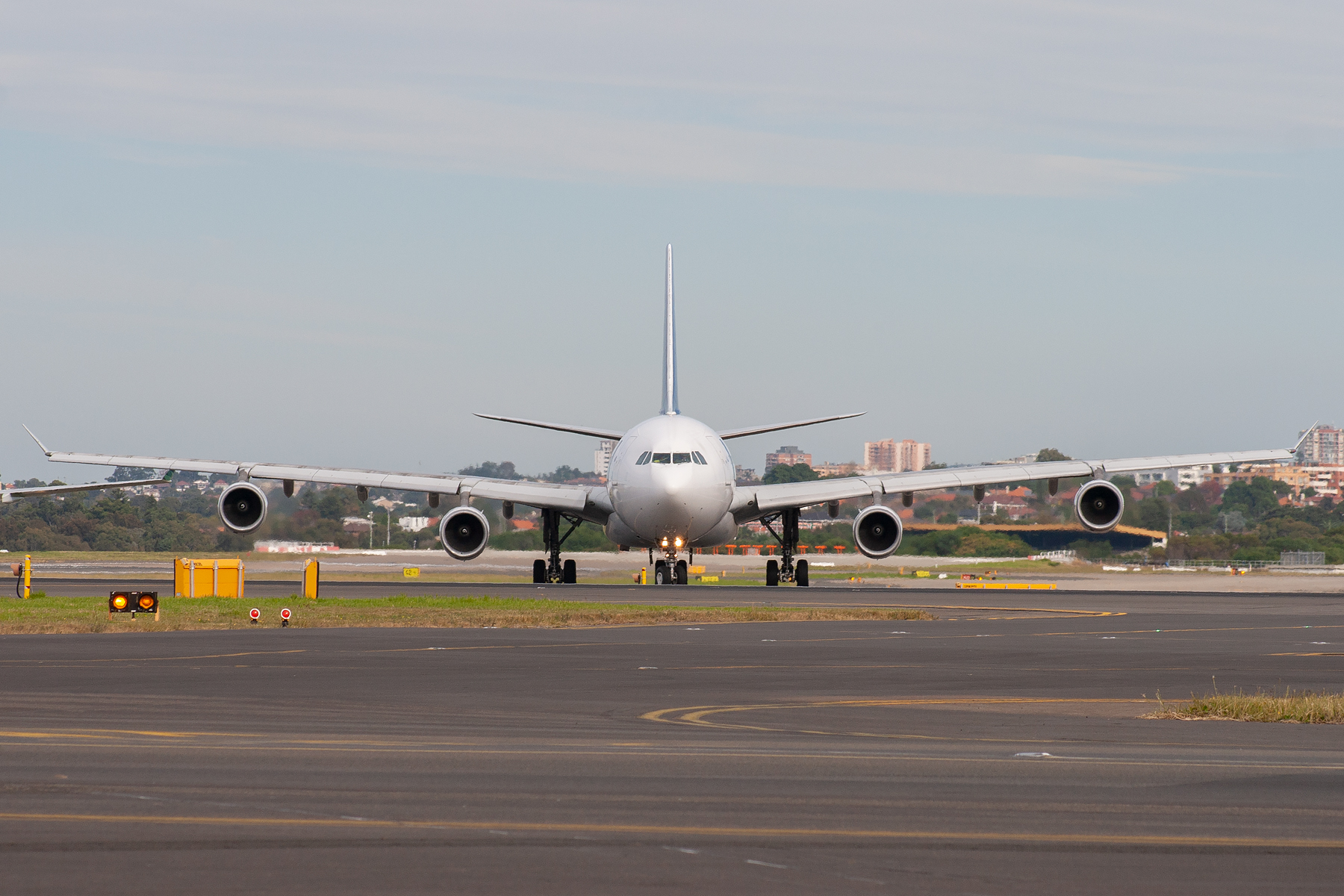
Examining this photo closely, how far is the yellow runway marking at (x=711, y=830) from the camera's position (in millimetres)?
9547

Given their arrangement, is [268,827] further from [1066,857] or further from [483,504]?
[483,504]

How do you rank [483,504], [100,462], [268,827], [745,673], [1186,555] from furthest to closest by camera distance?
[1186,555]
[483,504]
[100,462]
[745,673]
[268,827]

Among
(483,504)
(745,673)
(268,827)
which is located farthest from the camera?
(483,504)

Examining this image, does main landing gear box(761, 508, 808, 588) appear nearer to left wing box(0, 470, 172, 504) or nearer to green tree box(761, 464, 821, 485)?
left wing box(0, 470, 172, 504)

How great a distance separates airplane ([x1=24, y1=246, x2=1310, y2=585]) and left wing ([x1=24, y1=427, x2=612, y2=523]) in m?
0.05

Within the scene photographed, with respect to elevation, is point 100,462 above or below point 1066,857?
above

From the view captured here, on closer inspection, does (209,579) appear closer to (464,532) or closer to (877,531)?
(464,532)

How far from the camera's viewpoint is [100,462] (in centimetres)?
5153

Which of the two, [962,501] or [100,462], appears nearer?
[100,462]

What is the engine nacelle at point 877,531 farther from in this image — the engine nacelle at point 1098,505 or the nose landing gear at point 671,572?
the engine nacelle at point 1098,505

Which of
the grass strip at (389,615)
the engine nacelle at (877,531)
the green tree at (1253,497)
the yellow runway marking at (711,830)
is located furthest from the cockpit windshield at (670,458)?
the green tree at (1253,497)

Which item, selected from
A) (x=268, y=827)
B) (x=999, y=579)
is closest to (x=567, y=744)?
(x=268, y=827)

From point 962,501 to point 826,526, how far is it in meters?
33.8

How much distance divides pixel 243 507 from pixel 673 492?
14.9 meters
